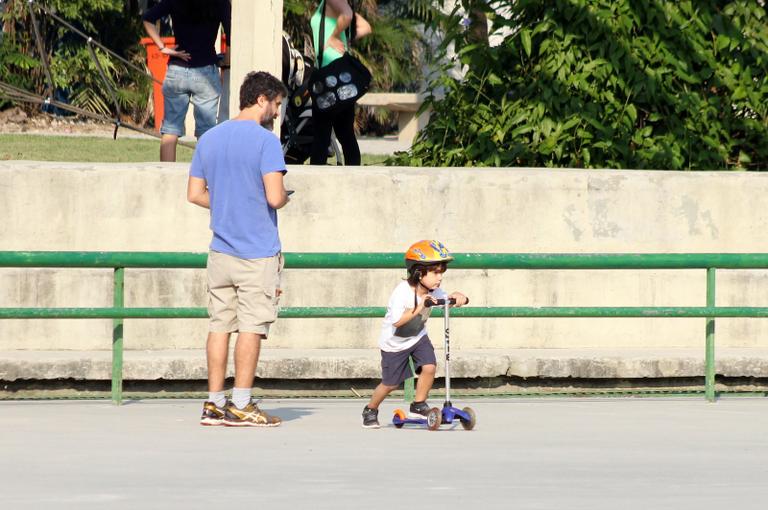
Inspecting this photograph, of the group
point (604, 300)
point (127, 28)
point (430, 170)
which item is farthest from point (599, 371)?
point (127, 28)

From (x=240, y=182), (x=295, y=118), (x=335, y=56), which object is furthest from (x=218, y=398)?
(x=295, y=118)

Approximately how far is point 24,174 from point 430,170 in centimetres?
257

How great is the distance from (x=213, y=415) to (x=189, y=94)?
4.11m

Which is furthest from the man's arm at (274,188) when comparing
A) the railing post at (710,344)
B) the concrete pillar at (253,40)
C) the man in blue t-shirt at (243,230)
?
the concrete pillar at (253,40)

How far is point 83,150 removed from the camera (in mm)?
15102

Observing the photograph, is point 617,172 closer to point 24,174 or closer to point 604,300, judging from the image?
point 604,300

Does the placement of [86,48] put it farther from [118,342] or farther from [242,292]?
[242,292]

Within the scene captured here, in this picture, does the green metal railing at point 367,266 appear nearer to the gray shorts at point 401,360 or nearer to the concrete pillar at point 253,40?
the gray shorts at point 401,360

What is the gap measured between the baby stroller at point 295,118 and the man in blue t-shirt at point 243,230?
4584mm

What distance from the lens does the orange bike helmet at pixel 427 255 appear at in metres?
7.94

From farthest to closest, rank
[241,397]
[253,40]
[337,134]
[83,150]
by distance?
[83,150]
[337,134]
[253,40]
[241,397]

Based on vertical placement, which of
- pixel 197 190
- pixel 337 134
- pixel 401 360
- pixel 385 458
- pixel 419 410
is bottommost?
pixel 385 458

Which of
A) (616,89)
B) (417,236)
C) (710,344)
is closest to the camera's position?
(710,344)

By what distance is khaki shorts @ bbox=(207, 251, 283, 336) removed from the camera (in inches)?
312
